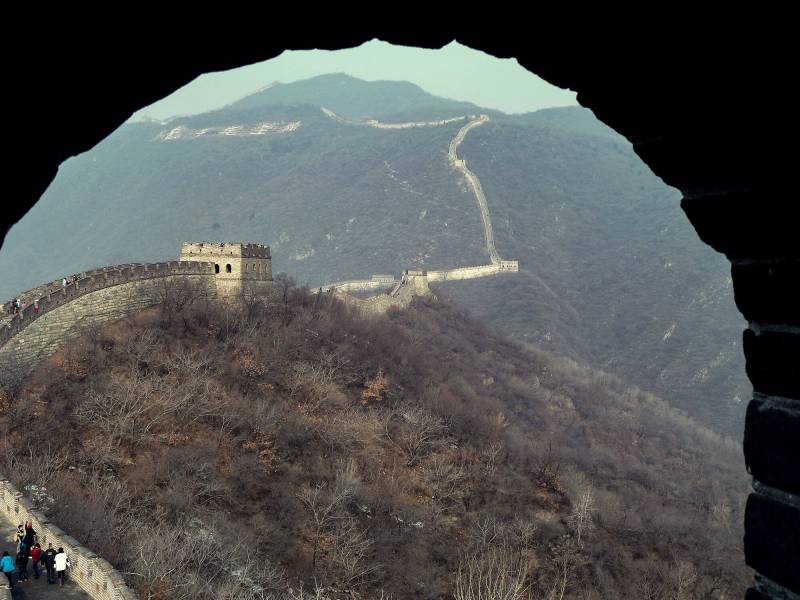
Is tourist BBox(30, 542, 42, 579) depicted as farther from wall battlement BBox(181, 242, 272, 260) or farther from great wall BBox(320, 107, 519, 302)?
great wall BBox(320, 107, 519, 302)

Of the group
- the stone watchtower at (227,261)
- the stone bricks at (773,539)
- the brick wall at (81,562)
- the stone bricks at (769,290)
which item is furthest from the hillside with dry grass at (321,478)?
the stone bricks at (769,290)

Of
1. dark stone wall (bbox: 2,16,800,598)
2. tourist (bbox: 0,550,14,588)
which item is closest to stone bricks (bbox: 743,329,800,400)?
dark stone wall (bbox: 2,16,800,598)

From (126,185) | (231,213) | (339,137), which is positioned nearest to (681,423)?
(231,213)

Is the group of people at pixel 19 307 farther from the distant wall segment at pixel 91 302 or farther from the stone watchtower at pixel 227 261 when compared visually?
the stone watchtower at pixel 227 261

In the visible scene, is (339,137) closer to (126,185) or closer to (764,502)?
(126,185)

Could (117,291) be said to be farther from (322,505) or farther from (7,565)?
(7,565)

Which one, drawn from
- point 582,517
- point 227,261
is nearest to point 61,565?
point 582,517
